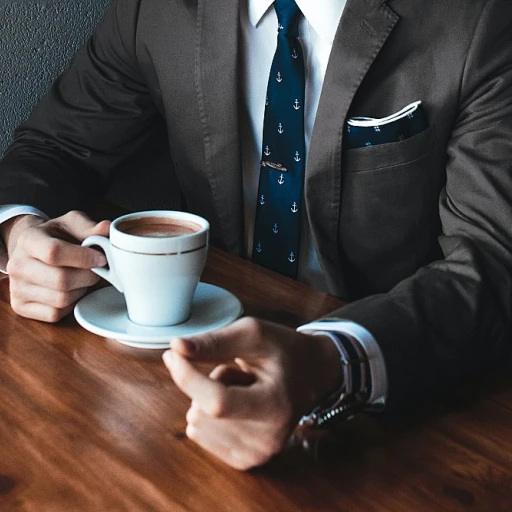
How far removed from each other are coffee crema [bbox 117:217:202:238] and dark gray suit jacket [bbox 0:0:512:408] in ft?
0.75

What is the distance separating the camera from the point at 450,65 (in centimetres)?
119

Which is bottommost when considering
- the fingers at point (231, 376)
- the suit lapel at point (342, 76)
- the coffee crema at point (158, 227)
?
the fingers at point (231, 376)

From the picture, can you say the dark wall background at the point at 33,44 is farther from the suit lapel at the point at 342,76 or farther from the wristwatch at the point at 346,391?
the wristwatch at the point at 346,391

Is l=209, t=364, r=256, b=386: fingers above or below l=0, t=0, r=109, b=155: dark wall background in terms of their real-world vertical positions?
below

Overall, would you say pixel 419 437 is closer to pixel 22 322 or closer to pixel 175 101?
pixel 22 322

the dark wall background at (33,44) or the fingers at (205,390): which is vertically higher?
the dark wall background at (33,44)

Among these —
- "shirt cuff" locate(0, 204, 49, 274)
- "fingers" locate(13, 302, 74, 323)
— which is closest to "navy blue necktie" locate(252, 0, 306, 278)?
"shirt cuff" locate(0, 204, 49, 274)

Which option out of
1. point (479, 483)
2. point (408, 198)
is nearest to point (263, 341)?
point (479, 483)

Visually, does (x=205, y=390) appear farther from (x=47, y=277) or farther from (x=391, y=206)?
(x=391, y=206)

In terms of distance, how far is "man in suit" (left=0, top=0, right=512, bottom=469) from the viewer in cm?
73

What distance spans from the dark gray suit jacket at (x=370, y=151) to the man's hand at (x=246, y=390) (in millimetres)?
160

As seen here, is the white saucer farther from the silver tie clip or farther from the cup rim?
the silver tie clip

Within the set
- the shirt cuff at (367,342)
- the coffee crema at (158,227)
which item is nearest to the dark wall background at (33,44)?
the coffee crema at (158,227)

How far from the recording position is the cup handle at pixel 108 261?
0.98 meters
